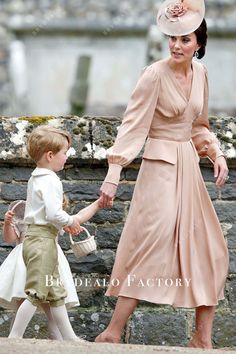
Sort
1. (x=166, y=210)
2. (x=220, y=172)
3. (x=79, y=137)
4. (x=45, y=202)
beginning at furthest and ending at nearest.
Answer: (x=79, y=137) < (x=220, y=172) < (x=166, y=210) < (x=45, y=202)

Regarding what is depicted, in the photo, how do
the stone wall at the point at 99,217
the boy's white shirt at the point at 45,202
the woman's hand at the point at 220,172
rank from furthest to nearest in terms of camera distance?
the stone wall at the point at 99,217 → the woman's hand at the point at 220,172 → the boy's white shirt at the point at 45,202

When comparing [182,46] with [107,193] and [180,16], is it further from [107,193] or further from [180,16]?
[107,193]

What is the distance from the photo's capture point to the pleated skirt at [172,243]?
660cm

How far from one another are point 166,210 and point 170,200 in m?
0.05

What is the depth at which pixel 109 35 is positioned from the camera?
2375 centimetres

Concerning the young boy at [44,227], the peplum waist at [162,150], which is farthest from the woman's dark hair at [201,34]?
the young boy at [44,227]

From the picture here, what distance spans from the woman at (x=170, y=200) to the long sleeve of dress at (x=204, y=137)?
16 cm

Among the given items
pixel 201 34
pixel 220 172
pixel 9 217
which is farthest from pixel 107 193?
pixel 201 34

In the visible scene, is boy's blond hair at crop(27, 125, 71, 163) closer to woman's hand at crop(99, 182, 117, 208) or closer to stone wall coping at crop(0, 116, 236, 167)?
woman's hand at crop(99, 182, 117, 208)

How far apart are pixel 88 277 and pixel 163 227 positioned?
1047 millimetres

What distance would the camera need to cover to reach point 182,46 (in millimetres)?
6676

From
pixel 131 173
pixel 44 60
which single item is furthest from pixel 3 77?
pixel 131 173

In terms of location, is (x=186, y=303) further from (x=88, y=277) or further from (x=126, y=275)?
(x=88, y=277)

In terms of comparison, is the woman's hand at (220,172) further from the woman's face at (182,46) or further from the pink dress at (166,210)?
the woman's face at (182,46)
